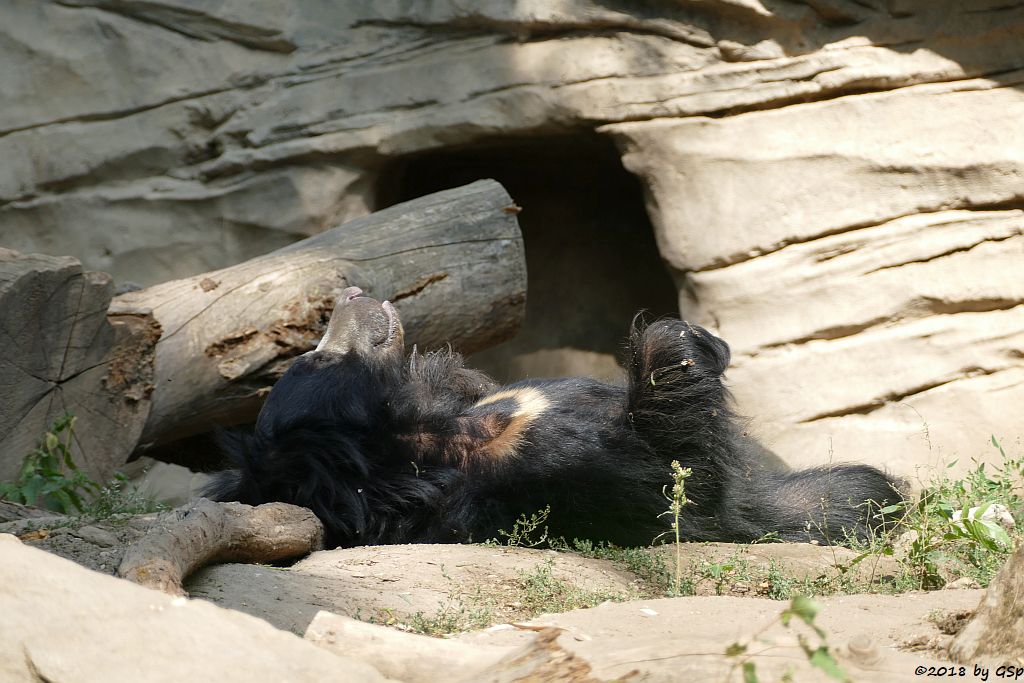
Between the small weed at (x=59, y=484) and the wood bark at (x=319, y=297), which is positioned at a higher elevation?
the wood bark at (x=319, y=297)

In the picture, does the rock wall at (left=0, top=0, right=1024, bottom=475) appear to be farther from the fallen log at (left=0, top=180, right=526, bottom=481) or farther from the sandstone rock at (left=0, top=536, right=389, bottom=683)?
the sandstone rock at (left=0, top=536, right=389, bottom=683)

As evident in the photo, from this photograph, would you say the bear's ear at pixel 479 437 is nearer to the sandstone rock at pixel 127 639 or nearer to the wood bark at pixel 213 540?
the wood bark at pixel 213 540

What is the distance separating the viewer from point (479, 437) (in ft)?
15.0

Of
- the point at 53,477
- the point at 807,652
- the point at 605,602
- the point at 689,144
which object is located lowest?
the point at 53,477

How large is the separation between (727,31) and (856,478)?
2923 millimetres

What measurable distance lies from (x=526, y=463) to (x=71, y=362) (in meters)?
1.82

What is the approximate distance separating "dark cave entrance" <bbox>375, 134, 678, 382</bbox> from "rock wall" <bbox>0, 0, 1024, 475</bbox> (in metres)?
1.11

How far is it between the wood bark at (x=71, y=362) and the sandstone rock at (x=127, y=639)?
2354mm

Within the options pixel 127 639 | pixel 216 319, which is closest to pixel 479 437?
pixel 216 319

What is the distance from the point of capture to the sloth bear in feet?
14.0

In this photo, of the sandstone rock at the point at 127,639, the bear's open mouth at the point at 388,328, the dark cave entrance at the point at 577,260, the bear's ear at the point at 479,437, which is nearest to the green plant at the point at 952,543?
the bear's ear at the point at 479,437

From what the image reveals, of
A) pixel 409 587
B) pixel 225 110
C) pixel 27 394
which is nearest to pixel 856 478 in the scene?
pixel 409 587

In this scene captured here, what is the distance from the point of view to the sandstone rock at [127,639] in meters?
1.73

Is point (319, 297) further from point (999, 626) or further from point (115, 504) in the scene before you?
point (999, 626)
